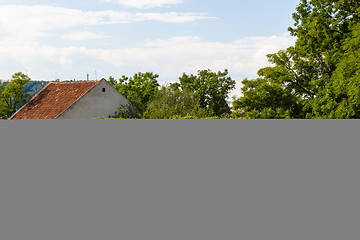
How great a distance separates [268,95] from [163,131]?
26080mm

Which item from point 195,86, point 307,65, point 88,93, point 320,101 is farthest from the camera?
point 195,86

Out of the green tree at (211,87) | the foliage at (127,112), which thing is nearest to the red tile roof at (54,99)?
the foliage at (127,112)

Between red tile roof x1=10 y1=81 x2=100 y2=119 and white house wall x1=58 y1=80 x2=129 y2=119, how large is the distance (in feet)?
1.69

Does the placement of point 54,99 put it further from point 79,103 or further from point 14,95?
point 14,95

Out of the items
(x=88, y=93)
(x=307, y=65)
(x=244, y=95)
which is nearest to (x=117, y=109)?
(x=88, y=93)

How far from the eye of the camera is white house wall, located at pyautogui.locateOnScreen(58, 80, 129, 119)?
106 feet

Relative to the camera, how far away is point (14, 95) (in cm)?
4553

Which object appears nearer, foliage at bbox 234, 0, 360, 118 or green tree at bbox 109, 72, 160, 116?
foliage at bbox 234, 0, 360, 118

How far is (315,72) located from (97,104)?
59.5 feet

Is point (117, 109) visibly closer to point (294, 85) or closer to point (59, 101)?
point (59, 101)

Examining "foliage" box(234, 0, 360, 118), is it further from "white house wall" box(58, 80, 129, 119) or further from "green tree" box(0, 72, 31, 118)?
"green tree" box(0, 72, 31, 118)

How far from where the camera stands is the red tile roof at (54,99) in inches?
1314

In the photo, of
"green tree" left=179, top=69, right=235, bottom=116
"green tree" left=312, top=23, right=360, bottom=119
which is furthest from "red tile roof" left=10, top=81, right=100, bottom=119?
"green tree" left=312, top=23, right=360, bottom=119

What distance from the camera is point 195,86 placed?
45094 millimetres
